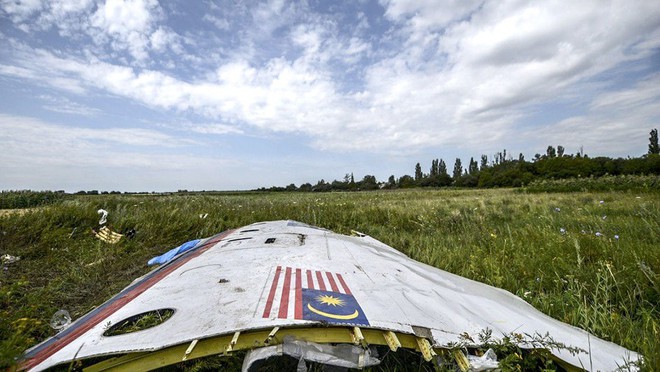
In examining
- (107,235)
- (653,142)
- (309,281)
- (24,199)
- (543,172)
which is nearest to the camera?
(309,281)

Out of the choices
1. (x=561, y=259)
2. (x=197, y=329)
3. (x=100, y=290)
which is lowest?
(x=100, y=290)

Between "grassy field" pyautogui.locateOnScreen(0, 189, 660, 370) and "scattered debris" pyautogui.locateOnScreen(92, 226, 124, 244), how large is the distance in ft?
0.32

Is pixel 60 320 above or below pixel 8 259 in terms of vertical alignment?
below

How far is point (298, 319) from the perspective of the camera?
4.63 ft

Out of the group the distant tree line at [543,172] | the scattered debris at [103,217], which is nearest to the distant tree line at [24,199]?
the scattered debris at [103,217]

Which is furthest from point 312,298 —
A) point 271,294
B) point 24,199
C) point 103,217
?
point 24,199

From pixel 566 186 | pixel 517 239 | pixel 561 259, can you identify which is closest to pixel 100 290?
pixel 561 259

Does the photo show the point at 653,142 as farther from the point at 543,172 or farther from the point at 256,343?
the point at 256,343

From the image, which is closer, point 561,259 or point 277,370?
point 277,370

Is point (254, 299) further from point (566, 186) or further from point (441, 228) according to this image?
point (566, 186)

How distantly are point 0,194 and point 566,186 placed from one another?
2929 centimetres

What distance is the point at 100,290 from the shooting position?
11.5 feet

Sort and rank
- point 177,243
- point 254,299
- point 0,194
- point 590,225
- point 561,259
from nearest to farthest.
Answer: point 254,299
point 561,259
point 590,225
point 177,243
point 0,194

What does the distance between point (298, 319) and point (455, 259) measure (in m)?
3.07
